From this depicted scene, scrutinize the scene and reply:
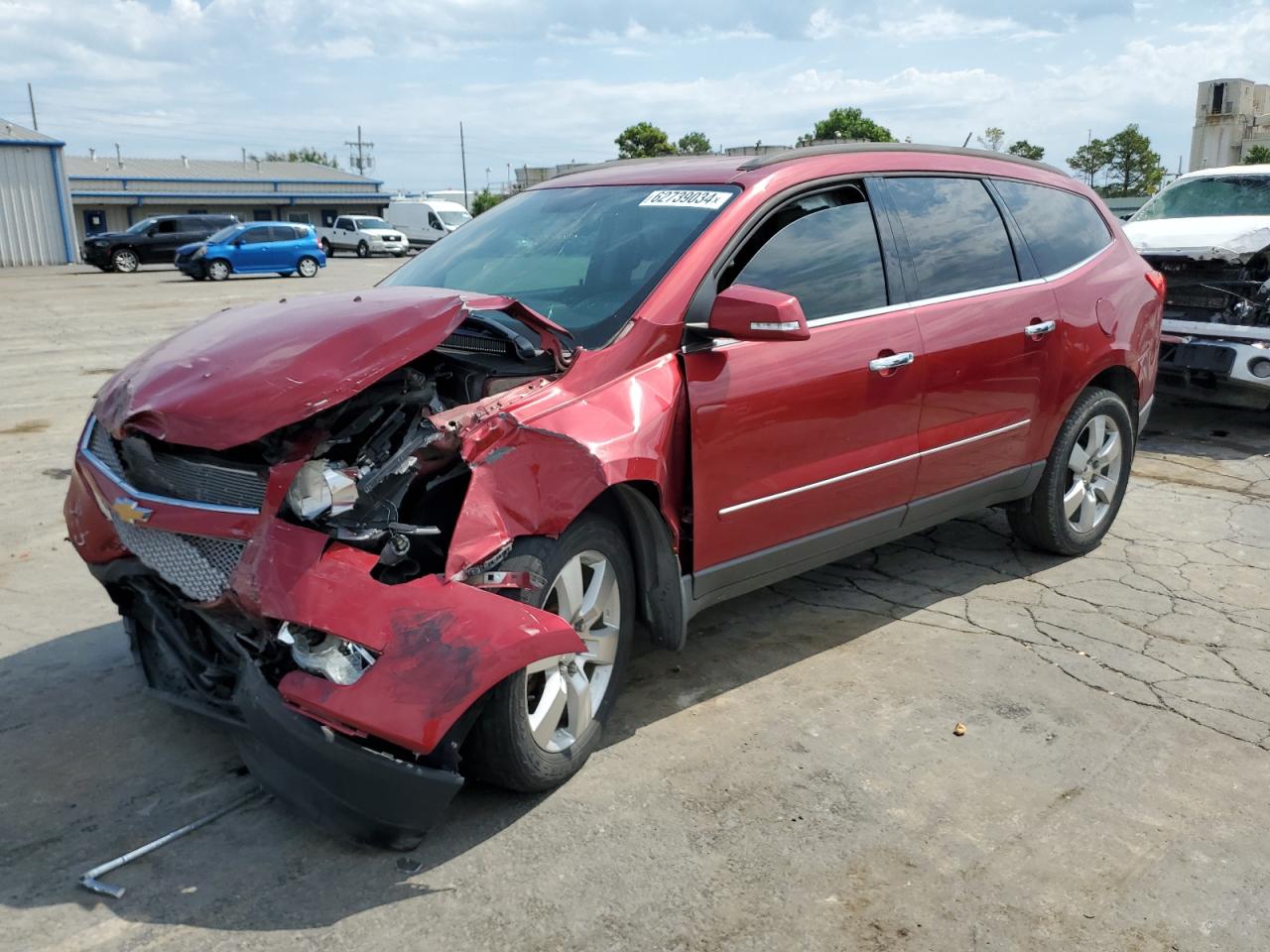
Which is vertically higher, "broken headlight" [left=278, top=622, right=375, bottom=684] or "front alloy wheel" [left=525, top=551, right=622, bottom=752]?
"broken headlight" [left=278, top=622, right=375, bottom=684]

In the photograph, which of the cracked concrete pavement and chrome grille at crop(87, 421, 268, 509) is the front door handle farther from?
chrome grille at crop(87, 421, 268, 509)

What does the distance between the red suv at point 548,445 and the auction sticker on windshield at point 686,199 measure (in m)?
0.01

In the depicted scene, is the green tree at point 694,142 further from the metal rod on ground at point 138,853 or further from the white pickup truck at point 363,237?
the metal rod on ground at point 138,853

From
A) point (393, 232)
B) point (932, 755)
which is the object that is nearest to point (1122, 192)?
point (393, 232)

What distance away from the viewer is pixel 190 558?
303 centimetres

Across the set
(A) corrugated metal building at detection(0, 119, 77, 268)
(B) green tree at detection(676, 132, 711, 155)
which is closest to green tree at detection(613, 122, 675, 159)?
(B) green tree at detection(676, 132, 711, 155)

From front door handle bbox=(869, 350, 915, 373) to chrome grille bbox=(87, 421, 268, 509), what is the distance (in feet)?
7.68

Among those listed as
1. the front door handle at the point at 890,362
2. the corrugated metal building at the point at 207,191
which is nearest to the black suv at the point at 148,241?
the corrugated metal building at the point at 207,191

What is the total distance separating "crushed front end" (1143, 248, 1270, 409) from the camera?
808 centimetres

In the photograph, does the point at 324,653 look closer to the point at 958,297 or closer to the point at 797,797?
the point at 797,797

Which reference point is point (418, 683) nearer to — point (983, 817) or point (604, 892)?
point (604, 892)

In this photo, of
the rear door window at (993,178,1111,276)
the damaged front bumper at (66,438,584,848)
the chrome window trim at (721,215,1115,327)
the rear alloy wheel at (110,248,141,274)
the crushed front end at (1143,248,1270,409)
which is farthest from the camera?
the rear alloy wheel at (110,248,141,274)

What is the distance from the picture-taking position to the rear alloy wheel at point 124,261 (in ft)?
101

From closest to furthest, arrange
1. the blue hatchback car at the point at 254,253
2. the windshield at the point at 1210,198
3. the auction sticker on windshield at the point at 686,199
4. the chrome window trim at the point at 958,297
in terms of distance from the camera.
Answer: the auction sticker on windshield at the point at 686,199, the chrome window trim at the point at 958,297, the windshield at the point at 1210,198, the blue hatchback car at the point at 254,253
